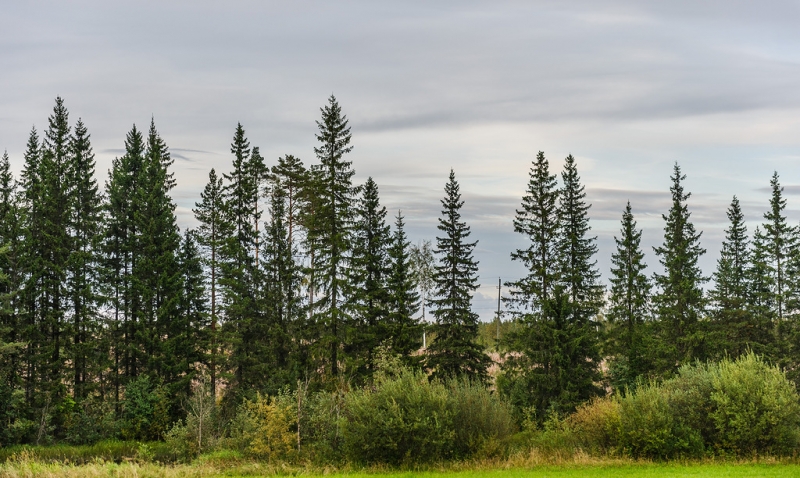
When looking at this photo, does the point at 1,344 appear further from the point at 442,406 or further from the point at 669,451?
the point at 669,451

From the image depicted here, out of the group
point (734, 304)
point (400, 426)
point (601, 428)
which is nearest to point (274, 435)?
point (400, 426)

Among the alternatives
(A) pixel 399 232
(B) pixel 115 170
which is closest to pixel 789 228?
(A) pixel 399 232

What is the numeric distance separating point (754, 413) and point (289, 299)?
31.8 m

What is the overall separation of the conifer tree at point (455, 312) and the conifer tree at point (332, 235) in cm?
651

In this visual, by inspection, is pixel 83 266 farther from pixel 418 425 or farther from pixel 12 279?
pixel 418 425

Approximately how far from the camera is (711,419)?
26.5 m

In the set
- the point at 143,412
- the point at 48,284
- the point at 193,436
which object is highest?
the point at 48,284

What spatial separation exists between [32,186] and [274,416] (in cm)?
2893

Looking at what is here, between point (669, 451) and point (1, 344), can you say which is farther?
point (1, 344)

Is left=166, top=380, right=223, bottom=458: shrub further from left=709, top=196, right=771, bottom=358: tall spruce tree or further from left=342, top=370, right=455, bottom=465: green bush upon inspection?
left=709, top=196, right=771, bottom=358: tall spruce tree

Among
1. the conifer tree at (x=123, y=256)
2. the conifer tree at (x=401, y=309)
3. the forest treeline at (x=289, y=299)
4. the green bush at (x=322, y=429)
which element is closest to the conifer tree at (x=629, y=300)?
the forest treeline at (x=289, y=299)

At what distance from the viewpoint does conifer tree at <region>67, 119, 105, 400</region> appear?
4447 cm

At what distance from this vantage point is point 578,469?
2427cm

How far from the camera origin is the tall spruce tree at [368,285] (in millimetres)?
42844
